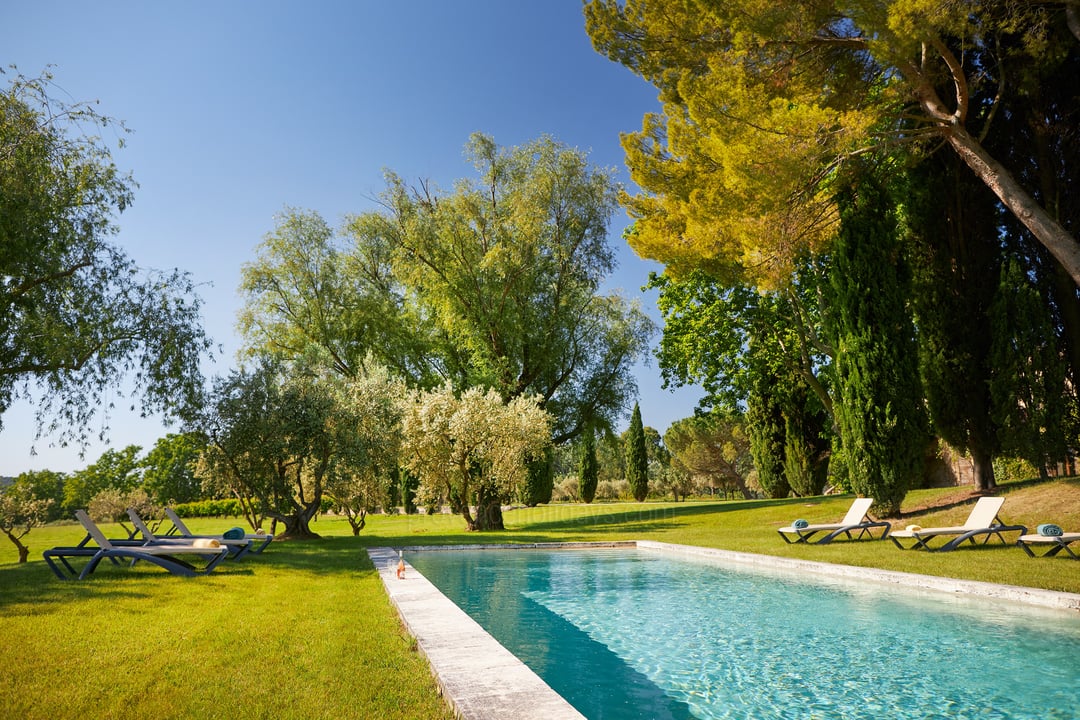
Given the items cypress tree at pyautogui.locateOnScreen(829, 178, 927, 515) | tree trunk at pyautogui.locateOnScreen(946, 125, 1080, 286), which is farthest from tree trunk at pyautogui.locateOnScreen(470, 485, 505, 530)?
tree trunk at pyautogui.locateOnScreen(946, 125, 1080, 286)

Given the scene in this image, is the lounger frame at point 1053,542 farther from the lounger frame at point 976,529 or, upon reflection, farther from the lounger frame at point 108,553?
the lounger frame at point 108,553

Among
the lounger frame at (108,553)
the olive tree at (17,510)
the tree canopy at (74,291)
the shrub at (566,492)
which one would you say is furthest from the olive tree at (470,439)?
the shrub at (566,492)

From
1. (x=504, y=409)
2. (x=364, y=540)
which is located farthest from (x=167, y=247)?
(x=504, y=409)

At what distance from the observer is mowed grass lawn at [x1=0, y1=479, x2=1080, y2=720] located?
14.0ft

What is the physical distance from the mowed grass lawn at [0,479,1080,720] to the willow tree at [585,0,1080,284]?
589 cm

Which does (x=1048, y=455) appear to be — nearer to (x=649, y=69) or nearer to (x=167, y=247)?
(x=649, y=69)

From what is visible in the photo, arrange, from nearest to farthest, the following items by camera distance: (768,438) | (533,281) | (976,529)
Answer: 1. (976,529)
2. (533,281)
3. (768,438)

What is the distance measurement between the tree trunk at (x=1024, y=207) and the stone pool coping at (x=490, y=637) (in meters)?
6.28

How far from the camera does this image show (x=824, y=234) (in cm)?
1775

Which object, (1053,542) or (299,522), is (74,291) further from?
(1053,542)

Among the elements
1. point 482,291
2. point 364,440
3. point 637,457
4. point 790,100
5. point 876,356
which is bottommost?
point 637,457

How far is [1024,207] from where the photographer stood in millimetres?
11859

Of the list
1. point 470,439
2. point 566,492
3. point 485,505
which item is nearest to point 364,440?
point 470,439

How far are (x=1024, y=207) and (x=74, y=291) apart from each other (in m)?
20.1
